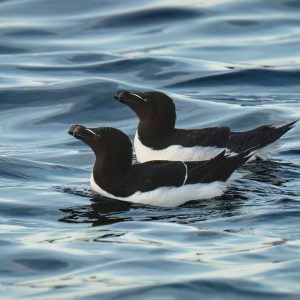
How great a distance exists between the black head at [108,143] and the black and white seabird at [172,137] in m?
1.51

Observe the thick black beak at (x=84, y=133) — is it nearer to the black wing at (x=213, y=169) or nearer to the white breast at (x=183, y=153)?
the black wing at (x=213, y=169)

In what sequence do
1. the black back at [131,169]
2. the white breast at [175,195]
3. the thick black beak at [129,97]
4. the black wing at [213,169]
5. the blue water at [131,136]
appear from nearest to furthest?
1. the blue water at [131,136]
2. the white breast at [175,195]
3. the black back at [131,169]
4. the black wing at [213,169]
5. the thick black beak at [129,97]

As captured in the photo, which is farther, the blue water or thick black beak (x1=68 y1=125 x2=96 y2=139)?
thick black beak (x1=68 y1=125 x2=96 y2=139)

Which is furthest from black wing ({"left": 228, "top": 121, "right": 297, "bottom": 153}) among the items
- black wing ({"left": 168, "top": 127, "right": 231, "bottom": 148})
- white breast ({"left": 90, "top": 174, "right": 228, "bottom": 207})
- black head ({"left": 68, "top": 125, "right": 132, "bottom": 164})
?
black head ({"left": 68, "top": 125, "right": 132, "bottom": 164})

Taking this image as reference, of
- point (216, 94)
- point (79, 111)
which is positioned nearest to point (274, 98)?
point (216, 94)

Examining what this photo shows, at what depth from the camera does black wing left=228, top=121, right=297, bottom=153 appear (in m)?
16.1

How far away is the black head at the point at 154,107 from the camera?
1622 centimetres

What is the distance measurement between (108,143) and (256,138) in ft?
8.58

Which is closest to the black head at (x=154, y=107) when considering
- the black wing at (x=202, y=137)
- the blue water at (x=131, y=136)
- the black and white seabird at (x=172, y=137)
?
the black and white seabird at (x=172, y=137)

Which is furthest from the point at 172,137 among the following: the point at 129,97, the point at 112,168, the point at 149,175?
the point at 149,175

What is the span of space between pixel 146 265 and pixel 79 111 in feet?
30.6

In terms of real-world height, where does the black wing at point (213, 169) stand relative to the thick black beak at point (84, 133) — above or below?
below

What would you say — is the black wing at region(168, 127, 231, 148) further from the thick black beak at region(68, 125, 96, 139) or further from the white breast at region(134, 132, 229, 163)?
the thick black beak at region(68, 125, 96, 139)

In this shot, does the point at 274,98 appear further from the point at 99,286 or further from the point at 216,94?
the point at 99,286
